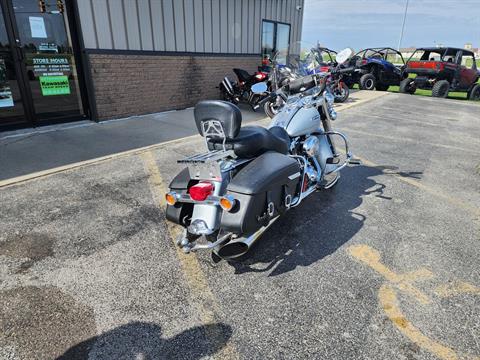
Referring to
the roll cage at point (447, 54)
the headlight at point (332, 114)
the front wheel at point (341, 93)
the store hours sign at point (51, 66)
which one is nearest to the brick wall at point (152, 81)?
the store hours sign at point (51, 66)

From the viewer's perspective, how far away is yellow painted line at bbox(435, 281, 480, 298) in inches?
94.0

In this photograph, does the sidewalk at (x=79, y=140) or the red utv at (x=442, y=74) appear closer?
the sidewalk at (x=79, y=140)

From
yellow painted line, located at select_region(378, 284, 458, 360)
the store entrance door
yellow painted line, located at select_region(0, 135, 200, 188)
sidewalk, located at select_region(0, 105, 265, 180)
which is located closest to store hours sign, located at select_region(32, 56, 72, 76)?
the store entrance door

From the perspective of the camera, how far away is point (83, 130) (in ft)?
21.5

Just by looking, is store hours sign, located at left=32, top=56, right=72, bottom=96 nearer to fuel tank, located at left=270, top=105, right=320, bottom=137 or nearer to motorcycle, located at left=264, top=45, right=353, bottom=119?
motorcycle, located at left=264, top=45, right=353, bottom=119

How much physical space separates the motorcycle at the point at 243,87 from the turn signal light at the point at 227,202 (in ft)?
22.8

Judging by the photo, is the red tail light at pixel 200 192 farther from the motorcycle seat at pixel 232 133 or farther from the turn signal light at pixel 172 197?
the motorcycle seat at pixel 232 133

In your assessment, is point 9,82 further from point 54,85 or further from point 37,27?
point 37,27

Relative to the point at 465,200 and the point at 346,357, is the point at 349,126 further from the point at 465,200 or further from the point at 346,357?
the point at 346,357

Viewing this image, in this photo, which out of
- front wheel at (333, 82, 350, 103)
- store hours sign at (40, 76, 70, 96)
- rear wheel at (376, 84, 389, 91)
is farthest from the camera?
rear wheel at (376, 84, 389, 91)

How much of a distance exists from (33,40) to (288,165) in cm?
600

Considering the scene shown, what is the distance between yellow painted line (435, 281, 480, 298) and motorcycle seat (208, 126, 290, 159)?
164 centimetres

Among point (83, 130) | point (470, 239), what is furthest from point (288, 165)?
point (83, 130)

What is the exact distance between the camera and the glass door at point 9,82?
19.0ft
